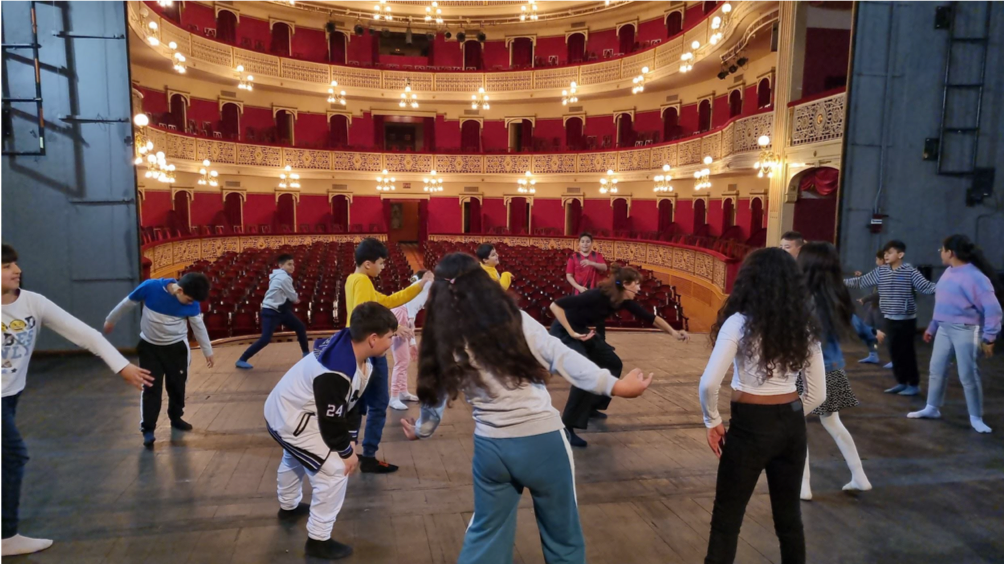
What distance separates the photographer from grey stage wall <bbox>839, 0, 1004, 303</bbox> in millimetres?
9461

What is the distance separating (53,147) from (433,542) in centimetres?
753

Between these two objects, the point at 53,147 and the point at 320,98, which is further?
the point at 320,98

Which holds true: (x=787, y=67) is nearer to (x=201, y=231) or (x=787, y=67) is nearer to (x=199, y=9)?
(x=201, y=231)

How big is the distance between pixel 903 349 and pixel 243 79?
2150 centimetres

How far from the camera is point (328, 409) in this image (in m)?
3.10

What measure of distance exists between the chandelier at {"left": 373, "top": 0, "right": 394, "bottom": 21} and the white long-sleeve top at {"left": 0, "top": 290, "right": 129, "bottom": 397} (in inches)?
959

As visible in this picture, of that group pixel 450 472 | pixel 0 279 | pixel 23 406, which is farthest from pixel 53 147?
pixel 450 472

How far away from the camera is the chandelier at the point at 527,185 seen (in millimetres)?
25188

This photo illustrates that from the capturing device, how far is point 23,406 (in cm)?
602

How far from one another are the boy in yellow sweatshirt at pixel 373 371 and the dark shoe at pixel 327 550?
1114 millimetres

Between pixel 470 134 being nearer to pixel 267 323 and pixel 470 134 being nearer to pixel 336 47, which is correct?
pixel 336 47

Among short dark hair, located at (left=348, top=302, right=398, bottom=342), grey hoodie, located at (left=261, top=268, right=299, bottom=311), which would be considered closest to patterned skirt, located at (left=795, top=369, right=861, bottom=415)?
short dark hair, located at (left=348, top=302, right=398, bottom=342)

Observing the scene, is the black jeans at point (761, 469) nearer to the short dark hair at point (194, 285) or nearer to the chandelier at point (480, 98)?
the short dark hair at point (194, 285)

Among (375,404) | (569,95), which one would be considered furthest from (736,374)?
(569,95)
